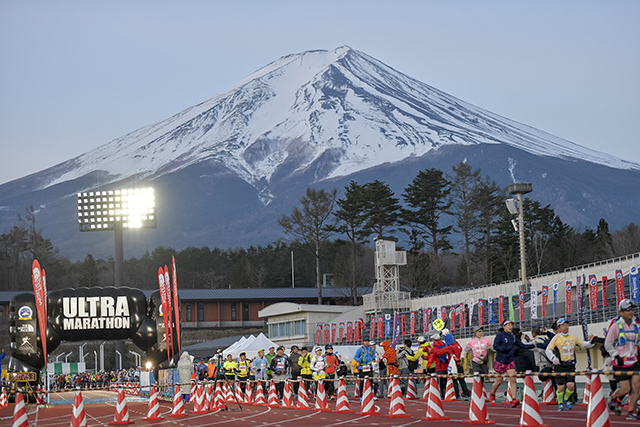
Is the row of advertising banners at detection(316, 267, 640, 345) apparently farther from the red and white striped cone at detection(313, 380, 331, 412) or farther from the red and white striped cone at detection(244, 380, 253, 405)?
the red and white striped cone at detection(313, 380, 331, 412)

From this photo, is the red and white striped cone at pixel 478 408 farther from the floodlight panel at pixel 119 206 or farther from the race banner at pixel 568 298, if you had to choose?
the floodlight panel at pixel 119 206

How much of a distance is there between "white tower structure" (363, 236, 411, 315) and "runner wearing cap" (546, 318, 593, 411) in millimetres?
45863

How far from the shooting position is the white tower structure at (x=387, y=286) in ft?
201

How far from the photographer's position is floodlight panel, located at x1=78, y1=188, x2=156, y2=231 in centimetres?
5447

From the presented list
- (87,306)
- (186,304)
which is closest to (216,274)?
(186,304)

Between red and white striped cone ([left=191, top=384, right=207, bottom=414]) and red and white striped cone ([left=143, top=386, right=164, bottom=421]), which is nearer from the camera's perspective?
red and white striped cone ([left=143, top=386, right=164, bottom=421])

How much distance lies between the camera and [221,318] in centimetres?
8506

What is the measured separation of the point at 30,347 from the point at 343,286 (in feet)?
190

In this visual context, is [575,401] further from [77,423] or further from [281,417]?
[77,423]

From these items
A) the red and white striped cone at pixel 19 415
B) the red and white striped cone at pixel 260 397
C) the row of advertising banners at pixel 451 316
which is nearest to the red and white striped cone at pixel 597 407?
the red and white striped cone at pixel 19 415

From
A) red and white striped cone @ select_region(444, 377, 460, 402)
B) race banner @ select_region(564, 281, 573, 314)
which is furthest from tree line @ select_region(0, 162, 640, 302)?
red and white striped cone @ select_region(444, 377, 460, 402)

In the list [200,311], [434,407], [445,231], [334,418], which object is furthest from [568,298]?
[200,311]

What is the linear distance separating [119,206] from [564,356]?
43.1 meters

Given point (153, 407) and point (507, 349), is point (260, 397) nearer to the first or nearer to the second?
point (153, 407)
